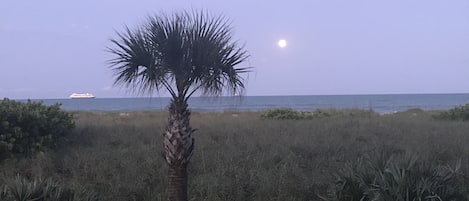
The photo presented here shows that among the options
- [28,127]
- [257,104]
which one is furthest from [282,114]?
[257,104]

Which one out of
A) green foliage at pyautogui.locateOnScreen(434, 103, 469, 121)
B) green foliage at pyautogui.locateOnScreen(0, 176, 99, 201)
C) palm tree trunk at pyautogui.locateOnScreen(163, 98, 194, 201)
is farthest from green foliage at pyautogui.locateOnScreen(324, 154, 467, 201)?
green foliage at pyautogui.locateOnScreen(434, 103, 469, 121)

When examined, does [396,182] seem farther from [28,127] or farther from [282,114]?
[282,114]

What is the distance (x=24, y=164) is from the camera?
34.8 feet

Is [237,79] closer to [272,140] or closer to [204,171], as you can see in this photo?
[204,171]

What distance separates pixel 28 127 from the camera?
12031 millimetres

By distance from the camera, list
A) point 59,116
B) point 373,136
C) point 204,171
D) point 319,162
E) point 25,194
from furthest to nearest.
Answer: point 373,136 → point 59,116 → point 319,162 → point 204,171 → point 25,194

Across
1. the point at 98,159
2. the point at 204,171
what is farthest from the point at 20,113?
the point at 204,171

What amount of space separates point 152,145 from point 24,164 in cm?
294

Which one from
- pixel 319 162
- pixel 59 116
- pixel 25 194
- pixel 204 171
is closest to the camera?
pixel 25 194

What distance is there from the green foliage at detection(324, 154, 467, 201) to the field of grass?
1.01 meters

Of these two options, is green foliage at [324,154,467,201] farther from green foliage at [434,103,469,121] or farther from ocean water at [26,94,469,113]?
green foliage at [434,103,469,121]

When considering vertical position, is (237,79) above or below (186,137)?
above

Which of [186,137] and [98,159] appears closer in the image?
[186,137]

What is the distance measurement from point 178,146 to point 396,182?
121 inches
